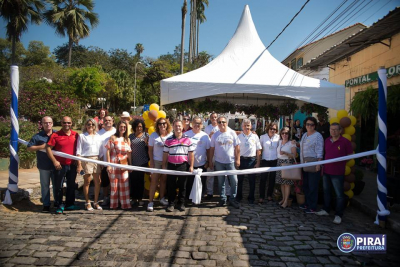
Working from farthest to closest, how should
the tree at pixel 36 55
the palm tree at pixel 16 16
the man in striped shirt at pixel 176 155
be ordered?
the tree at pixel 36 55, the palm tree at pixel 16 16, the man in striped shirt at pixel 176 155

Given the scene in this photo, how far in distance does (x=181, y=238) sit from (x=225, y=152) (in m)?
2.00

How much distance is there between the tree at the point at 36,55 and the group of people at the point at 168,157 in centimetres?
4377

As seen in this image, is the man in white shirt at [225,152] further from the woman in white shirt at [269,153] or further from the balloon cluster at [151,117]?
the balloon cluster at [151,117]

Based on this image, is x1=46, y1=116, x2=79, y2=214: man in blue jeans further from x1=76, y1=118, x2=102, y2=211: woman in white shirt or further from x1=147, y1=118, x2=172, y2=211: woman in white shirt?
x1=147, y1=118, x2=172, y2=211: woman in white shirt

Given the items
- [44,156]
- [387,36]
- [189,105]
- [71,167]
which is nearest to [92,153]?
[71,167]

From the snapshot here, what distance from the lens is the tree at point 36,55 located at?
41891 millimetres

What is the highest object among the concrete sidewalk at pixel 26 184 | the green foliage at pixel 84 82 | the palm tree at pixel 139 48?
the palm tree at pixel 139 48

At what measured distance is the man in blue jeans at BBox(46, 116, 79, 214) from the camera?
15.7ft

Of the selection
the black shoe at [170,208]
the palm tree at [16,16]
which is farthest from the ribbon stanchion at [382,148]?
the palm tree at [16,16]

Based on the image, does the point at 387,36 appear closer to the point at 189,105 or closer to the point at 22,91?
the point at 189,105

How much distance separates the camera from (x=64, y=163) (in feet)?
15.9

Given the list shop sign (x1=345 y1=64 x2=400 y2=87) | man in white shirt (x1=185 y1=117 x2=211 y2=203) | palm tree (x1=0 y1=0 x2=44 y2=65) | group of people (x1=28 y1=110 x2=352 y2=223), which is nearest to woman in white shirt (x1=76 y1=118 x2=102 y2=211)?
group of people (x1=28 y1=110 x2=352 y2=223)

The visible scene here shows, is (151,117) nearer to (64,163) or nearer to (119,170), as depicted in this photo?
(119,170)

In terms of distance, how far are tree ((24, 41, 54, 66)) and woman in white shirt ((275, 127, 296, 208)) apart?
45.4 m
